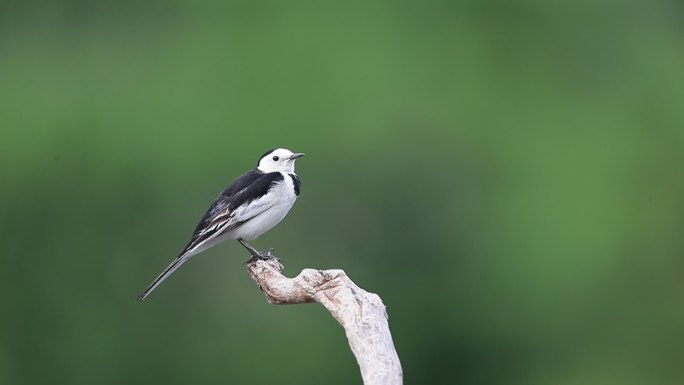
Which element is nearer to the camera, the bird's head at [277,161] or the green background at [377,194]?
the bird's head at [277,161]

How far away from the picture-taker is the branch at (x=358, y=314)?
512cm

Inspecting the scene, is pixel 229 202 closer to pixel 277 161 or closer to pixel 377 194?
pixel 277 161

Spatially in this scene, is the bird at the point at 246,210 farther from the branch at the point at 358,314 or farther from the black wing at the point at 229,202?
the branch at the point at 358,314

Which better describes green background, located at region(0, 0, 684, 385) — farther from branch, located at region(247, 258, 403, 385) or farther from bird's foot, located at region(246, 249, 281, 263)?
branch, located at region(247, 258, 403, 385)

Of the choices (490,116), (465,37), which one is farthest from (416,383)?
(465,37)

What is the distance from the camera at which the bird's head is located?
846 centimetres

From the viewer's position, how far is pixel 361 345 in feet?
17.5

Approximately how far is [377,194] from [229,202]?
17.0 feet

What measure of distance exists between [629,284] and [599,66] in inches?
98.5

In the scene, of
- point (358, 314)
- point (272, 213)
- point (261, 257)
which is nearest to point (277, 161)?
point (272, 213)

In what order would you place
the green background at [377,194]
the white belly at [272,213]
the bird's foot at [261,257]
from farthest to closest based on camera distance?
the green background at [377,194] → the white belly at [272,213] → the bird's foot at [261,257]

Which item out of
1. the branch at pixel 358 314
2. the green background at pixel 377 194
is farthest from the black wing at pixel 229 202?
the green background at pixel 377 194

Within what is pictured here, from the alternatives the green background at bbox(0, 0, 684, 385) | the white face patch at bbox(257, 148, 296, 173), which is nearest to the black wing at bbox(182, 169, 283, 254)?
the white face patch at bbox(257, 148, 296, 173)

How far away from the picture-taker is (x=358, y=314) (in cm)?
554
